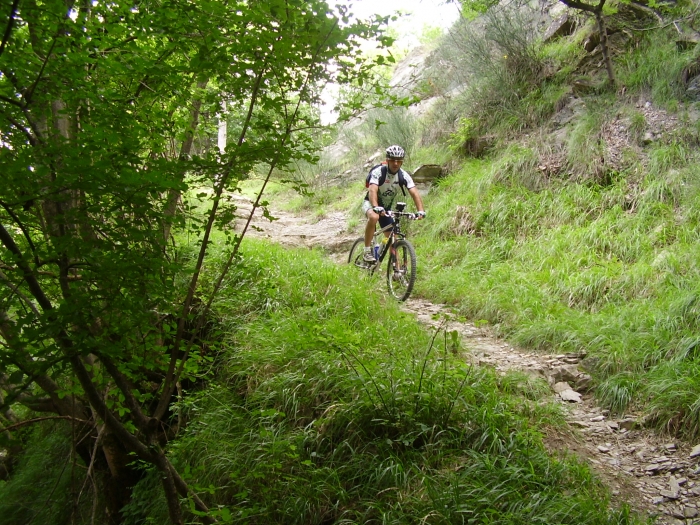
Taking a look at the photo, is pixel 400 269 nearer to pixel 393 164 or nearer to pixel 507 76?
pixel 393 164

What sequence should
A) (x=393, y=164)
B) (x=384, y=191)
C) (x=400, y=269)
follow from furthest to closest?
(x=384, y=191) → (x=393, y=164) → (x=400, y=269)

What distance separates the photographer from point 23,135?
7.22ft

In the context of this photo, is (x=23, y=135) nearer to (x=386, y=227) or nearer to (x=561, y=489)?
(x=561, y=489)

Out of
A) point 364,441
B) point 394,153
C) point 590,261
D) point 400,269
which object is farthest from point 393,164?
point 364,441

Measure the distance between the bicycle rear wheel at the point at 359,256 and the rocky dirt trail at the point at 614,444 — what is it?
2423 mm

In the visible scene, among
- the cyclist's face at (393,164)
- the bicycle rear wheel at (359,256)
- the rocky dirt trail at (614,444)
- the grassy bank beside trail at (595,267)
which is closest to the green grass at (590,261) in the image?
the grassy bank beside trail at (595,267)

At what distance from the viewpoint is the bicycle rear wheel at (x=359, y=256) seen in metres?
7.15

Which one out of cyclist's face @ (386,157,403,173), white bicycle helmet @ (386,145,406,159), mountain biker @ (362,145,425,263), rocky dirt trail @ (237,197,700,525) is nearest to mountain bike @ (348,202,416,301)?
mountain biker @ (362,145,425,263)

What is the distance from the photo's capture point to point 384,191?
22.6 ft

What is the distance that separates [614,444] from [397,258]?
3660 mm

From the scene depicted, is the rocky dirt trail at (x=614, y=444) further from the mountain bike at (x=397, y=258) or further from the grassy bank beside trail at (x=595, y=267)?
the mountain bike at (x=397, y=258)

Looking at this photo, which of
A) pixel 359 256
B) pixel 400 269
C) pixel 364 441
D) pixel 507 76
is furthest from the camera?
pixel 507 76

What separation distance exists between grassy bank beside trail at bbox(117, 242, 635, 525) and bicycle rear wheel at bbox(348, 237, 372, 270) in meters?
2.67

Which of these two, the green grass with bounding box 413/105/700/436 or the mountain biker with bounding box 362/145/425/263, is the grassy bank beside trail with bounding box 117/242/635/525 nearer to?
the green grass with bounding box 413/105/700/436
